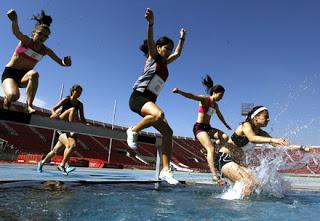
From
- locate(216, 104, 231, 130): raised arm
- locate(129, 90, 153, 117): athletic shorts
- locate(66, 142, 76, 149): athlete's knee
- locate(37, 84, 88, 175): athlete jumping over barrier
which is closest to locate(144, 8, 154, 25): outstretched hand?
locate(129, 90, 153, 117): athletic shorts

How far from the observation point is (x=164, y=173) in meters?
4.77

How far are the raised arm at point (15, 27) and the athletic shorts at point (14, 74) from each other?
47cm

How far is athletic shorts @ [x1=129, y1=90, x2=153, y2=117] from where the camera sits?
4.68m

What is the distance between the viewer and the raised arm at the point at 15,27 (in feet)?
15.7

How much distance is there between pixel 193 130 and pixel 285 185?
6.49 feet

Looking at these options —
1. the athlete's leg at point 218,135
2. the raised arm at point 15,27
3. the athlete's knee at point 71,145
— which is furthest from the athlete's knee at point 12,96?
the athlete's leg at point 218,135

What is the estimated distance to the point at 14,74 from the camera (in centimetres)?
516

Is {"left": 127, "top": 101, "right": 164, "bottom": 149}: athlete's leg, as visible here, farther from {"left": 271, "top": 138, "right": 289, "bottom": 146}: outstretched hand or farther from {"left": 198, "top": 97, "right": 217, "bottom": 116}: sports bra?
{"left": 198, "top": 97, "right": 217, "bottom": 116}: sports bra

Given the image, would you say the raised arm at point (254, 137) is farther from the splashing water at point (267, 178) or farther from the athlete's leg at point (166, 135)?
the athlete's leg at point (166, 135)

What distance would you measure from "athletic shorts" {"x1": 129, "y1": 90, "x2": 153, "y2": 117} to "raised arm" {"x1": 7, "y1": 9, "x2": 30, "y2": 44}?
1929 millimetres

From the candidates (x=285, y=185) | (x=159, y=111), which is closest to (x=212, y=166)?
(x=285, y=185)

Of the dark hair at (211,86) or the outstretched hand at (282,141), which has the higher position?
the dark hair at (211,86)

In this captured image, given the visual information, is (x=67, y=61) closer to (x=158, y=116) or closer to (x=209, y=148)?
(x=158, y=116)

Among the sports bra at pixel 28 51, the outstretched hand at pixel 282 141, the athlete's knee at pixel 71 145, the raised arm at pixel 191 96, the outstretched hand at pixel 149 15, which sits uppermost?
the outstretched hand at pixel 149 15
